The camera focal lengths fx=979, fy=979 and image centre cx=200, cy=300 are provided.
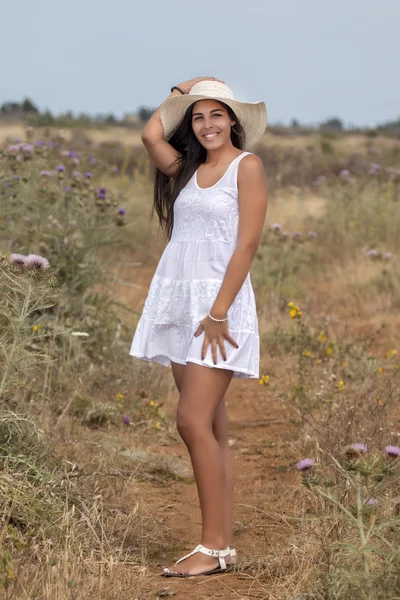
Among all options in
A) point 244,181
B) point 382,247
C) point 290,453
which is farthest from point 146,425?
point 382,247

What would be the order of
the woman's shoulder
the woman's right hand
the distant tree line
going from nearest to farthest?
the woman's shoulder, the woman's right hand, the distant tree line

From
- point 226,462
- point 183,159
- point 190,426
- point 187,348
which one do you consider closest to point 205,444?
point 190,426

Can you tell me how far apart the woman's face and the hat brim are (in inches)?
1.3

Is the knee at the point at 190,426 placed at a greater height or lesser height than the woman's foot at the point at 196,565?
greater

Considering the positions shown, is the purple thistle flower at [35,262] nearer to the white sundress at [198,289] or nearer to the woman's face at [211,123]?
the white sundress at [198,289]

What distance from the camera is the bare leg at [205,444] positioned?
11.1ft

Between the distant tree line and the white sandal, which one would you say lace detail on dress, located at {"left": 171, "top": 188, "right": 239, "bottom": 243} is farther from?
the distant tree line

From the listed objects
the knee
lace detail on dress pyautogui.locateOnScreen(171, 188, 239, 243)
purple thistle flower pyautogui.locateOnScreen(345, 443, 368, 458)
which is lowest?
the knee

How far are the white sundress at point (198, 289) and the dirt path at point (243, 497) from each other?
73 cm

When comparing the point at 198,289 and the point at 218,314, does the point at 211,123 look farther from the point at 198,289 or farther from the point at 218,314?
the point at 218,314

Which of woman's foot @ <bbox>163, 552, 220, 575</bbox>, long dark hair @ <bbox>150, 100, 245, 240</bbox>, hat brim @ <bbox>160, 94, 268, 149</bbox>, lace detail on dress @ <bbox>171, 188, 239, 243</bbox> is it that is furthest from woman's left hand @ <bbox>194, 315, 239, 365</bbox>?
hat brim @ <bbox>160, 94, 268, 149</bbox>

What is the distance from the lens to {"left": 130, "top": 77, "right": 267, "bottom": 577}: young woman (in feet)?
11.1

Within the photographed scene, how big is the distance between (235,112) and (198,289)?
725 mm

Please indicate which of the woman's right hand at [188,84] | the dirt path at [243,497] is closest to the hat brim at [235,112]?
the woman's right hand at [188,84]
